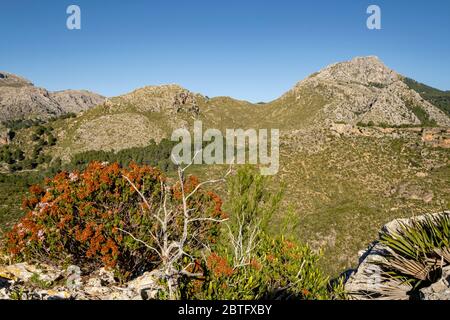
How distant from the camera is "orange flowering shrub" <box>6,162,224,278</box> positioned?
1152 centimetres

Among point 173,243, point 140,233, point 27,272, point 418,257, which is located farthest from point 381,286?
point 27,272

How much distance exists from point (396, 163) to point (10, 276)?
46.6 metres

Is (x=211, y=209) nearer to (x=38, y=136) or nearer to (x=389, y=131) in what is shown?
(x=389, y=131)

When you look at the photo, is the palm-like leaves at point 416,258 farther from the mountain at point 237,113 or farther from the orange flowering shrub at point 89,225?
the mountain at point 237,113

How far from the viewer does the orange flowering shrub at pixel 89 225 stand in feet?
37.8

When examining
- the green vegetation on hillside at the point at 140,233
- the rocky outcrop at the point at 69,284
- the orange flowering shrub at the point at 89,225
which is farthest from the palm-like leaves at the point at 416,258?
the orange flowering shrub at the point at 89,225

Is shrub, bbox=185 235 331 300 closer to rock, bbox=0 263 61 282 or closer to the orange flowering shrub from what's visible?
the orange flowering shrub

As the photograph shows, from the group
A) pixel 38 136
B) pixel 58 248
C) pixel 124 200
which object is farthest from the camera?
pixel 38 136

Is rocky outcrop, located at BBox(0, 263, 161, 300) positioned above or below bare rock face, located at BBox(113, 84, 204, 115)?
below

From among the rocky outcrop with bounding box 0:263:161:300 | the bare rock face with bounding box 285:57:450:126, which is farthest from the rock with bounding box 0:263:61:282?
the bare rock face with bounding box 285:57:450:126

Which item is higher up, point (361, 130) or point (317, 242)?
point (361, 130)

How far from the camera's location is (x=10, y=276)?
1062cm

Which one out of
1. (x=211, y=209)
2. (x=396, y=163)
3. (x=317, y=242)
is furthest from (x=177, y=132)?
(x=211, y=209)

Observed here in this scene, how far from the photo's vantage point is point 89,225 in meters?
11.5
